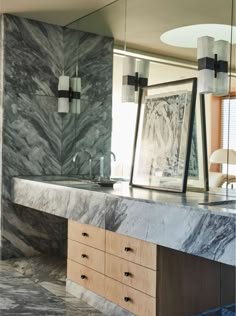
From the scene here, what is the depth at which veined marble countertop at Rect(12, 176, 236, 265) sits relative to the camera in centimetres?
181

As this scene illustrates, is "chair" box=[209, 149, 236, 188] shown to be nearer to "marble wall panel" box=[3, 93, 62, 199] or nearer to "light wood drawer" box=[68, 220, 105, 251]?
"light wood drawer" box=[68, 220, 105, 251]

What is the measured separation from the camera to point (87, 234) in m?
2.85

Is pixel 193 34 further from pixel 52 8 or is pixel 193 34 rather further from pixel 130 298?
pixel 130 298

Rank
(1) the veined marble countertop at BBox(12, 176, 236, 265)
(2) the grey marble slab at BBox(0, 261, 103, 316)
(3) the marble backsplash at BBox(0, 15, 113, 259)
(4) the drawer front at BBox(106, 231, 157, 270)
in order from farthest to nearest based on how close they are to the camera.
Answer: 1. (3) the marble backsplash at BBox(0, 15, 113, 259)
2. (2) the grey marble slab at BBox(0, 261, 103, 316)
3. (4) the drawer front at BBox(106, 231, 157, 270)
4. (1) the veined marble countertop at BBox(12, 176, 236, 265)

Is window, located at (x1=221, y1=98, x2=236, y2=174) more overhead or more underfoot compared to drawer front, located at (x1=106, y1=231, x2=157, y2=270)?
more overhead

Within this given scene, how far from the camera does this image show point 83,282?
2.90m

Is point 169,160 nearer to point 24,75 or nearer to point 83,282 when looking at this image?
point 83,282

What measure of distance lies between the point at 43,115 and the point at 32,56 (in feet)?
1.94

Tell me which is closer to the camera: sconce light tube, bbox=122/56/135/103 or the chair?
the chair

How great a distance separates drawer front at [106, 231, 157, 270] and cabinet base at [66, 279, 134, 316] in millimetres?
341

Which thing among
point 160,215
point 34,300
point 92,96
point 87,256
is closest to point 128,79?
point 92,96

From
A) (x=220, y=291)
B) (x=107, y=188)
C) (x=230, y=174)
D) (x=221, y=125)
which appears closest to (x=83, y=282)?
(x=107, y=188)

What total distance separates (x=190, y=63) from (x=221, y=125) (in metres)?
0.51

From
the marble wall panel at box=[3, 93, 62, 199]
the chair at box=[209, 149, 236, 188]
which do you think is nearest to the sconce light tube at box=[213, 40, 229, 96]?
the chair at box=[209, 149, 236, 188]
